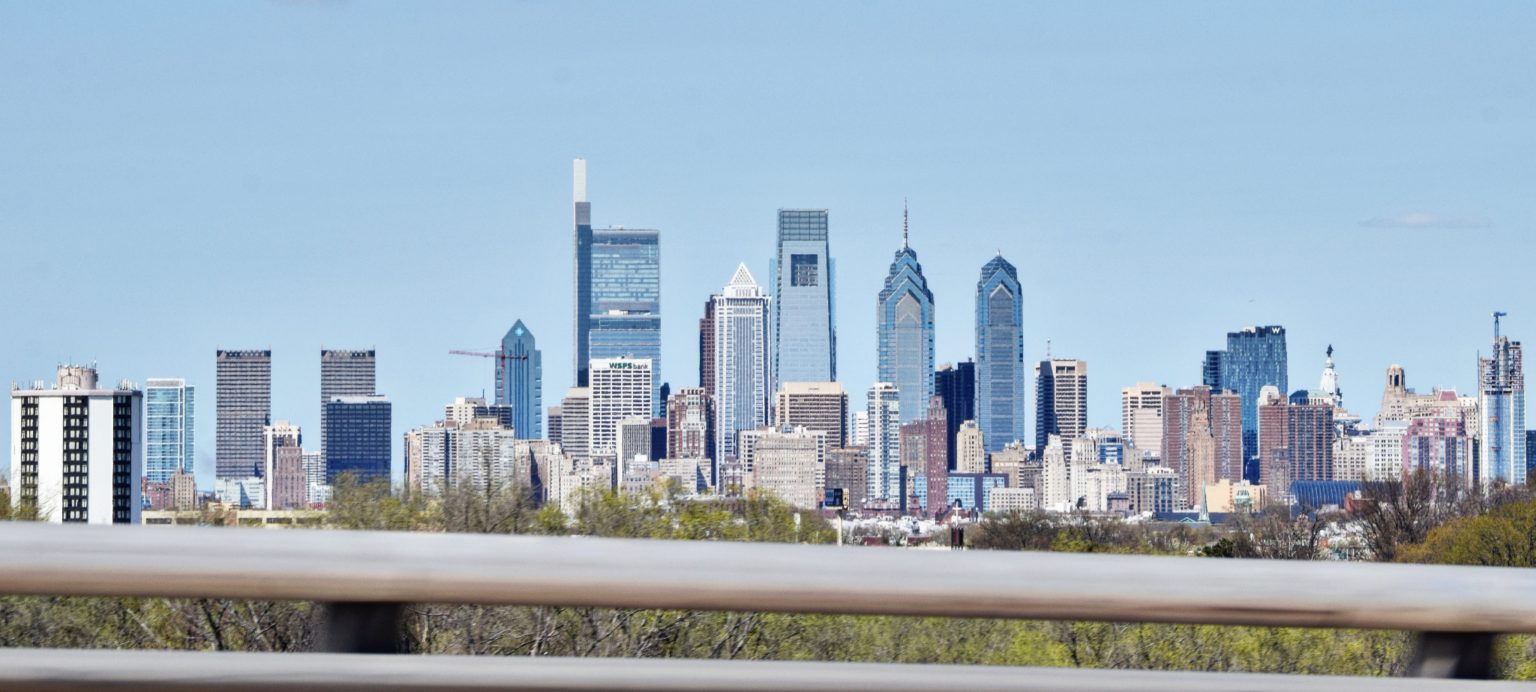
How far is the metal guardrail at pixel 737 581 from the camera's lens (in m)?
2.39

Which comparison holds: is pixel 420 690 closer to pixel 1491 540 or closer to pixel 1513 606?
pixel 1513 606

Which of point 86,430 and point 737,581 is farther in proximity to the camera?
point 86,430

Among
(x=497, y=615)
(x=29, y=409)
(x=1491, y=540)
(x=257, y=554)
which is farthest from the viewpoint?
(x=29, y=409)

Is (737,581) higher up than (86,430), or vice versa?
(737,581)

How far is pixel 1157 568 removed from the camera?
2.54 meters

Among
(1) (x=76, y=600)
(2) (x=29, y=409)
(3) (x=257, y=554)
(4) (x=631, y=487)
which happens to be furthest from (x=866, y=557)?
(2) (x=29, y=409)

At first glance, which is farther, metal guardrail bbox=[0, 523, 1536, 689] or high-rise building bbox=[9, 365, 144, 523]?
high-rise building bbox=[9, 365, 144, 523]

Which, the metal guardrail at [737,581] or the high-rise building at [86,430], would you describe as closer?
the metal guardrail at [737,581]

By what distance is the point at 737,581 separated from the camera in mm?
2469

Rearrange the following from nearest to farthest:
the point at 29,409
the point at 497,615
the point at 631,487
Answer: the point at 497,615 < the point at 631,487 < the point at 29,409

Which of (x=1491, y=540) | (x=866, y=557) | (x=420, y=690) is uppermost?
(x=866, y=557)

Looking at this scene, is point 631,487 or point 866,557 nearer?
point 866,557

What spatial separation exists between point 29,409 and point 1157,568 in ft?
340

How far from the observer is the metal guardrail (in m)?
2.39
